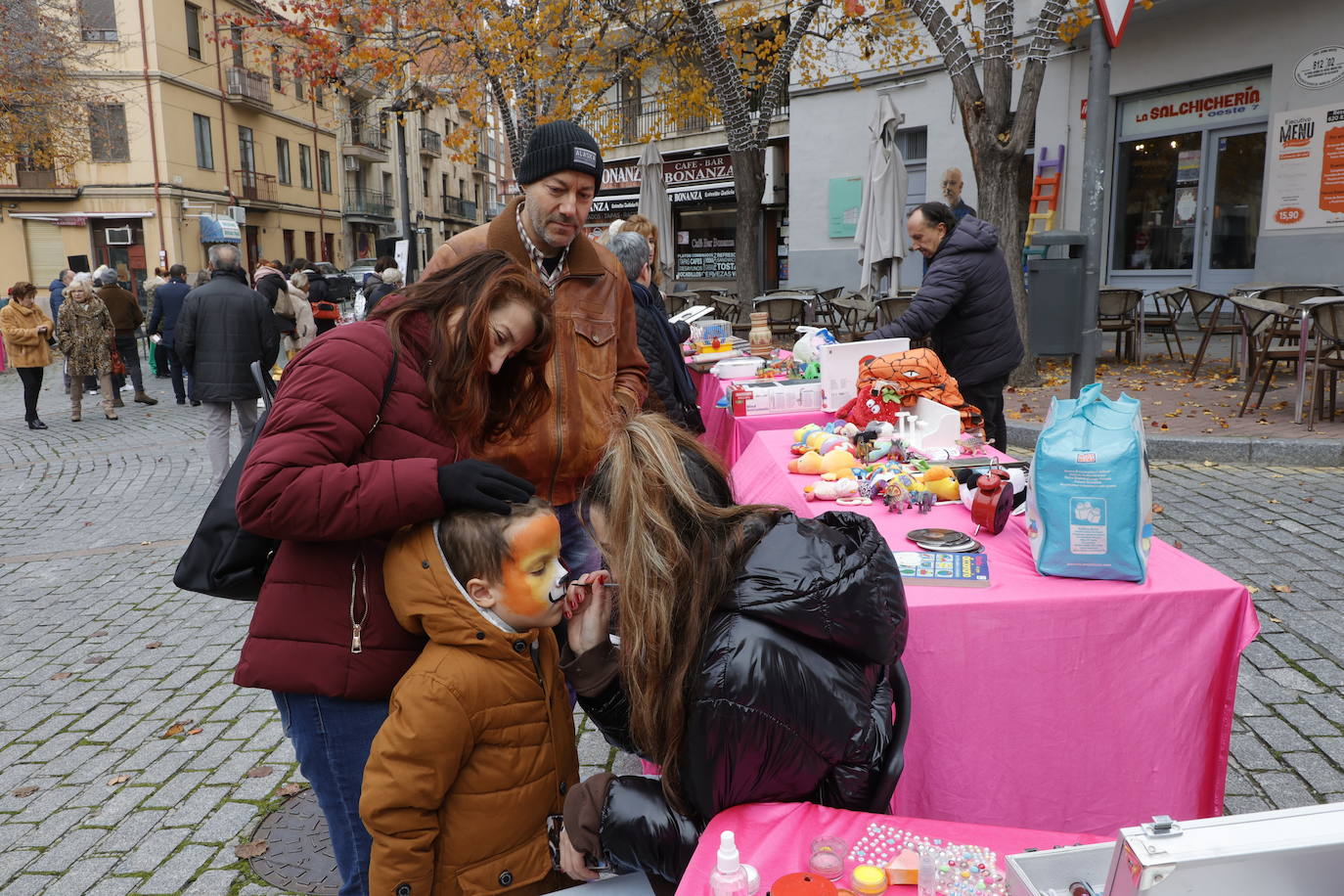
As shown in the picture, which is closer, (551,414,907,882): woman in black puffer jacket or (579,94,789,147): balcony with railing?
(551,414,907,882): woman in black puffer jacket

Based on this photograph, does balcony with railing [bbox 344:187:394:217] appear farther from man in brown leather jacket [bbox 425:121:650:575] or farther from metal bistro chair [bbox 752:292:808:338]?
man in brown leather jacket [bbox 425:121:650:575]

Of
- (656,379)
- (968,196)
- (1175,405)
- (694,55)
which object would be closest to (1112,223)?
(968,196)

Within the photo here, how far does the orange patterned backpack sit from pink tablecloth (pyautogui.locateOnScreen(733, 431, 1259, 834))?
1695 millimetres

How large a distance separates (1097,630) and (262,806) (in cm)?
271

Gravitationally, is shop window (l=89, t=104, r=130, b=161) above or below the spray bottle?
above

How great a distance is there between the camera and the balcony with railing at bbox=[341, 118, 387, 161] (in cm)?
4669

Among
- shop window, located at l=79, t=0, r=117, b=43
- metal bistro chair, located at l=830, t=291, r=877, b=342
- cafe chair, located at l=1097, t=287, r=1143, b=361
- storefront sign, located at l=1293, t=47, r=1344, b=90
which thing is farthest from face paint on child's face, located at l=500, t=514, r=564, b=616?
shop window, located at l=79, t=0, r=117, b=43

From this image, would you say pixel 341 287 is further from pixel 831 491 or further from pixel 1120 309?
pixel 831 491

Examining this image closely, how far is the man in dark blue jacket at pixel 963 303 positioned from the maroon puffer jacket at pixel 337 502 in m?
3.60

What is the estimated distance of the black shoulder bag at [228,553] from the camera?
6.10 ft

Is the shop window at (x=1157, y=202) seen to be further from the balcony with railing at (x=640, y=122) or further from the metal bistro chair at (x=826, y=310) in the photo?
the balcony with railing at (x=640, y=122)

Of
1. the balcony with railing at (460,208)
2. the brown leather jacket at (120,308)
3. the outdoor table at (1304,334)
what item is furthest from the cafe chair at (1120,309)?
the balcony with railing at (460,208)

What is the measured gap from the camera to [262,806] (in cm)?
315

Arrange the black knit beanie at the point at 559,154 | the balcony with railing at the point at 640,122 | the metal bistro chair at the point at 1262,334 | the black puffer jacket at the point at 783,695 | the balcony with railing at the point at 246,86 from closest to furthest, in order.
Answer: the black puffer jacket at the point at 783,695
the black knit beanie at the point at 559,154
the metal bistro chair at the point at 1262,334
the balcony with railing at the point at 640,122
the balcony with railing at the point at 246,86
